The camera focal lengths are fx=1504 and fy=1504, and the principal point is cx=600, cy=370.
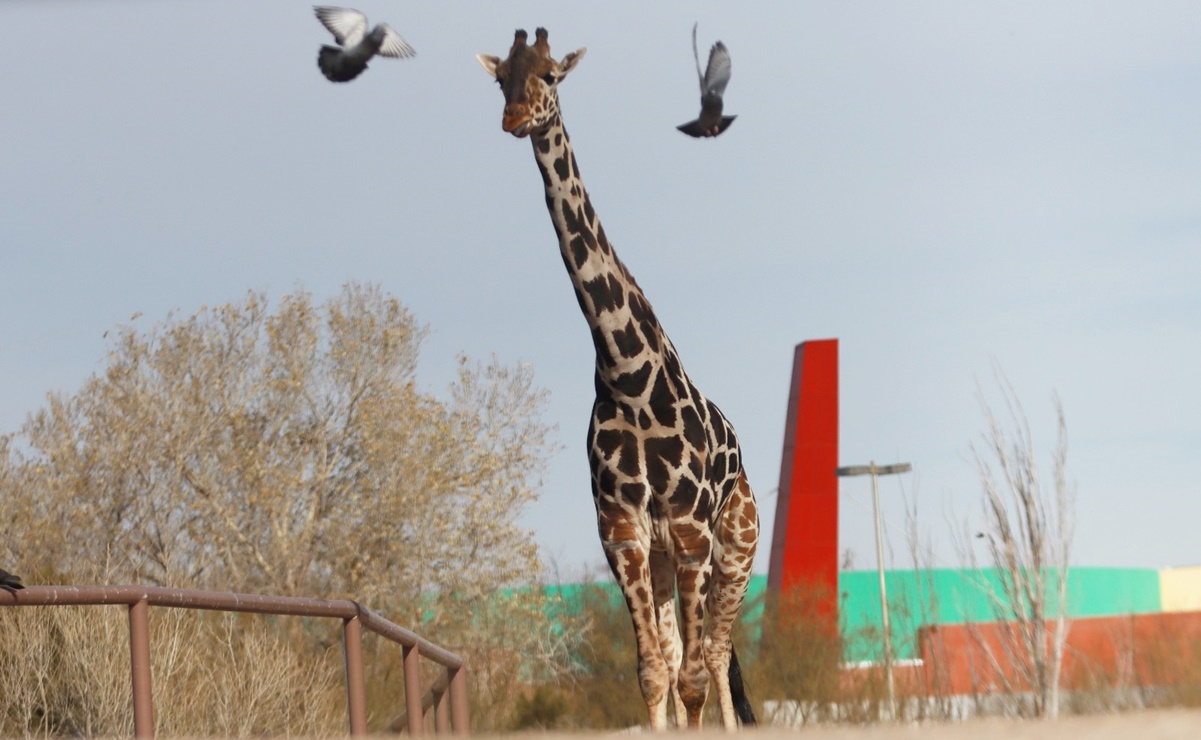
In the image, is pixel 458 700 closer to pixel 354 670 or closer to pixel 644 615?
pixel 354 670

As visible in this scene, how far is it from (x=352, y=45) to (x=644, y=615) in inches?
79.9

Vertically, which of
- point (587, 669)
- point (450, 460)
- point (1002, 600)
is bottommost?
point (587, 669)

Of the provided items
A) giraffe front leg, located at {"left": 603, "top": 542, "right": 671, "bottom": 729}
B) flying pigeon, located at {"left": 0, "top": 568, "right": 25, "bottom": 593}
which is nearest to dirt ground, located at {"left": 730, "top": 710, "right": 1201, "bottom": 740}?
giraffe front leg, located at {"left": 603, "top": 542, "right": 671, "bottom": 729}

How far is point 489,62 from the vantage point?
5.11m

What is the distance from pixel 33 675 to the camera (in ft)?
31.3

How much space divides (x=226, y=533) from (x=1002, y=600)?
14.2m

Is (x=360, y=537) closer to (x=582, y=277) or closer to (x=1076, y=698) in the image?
(x=1076, y=698)

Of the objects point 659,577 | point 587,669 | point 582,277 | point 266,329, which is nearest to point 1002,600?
point 659,577

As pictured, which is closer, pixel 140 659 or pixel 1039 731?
pixel 1039 731

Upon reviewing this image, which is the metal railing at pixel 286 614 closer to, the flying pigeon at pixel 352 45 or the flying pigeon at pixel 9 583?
the flying pigeon at pixel 9 583

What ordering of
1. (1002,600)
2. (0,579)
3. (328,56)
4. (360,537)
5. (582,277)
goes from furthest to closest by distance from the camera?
(360,537) < (1002,600) < (582,277) < (328,56) < (0,579)

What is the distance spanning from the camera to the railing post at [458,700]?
6.57 meters

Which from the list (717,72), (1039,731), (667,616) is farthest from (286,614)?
(1039,731)

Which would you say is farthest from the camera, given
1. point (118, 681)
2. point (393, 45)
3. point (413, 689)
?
point (118, 681)
